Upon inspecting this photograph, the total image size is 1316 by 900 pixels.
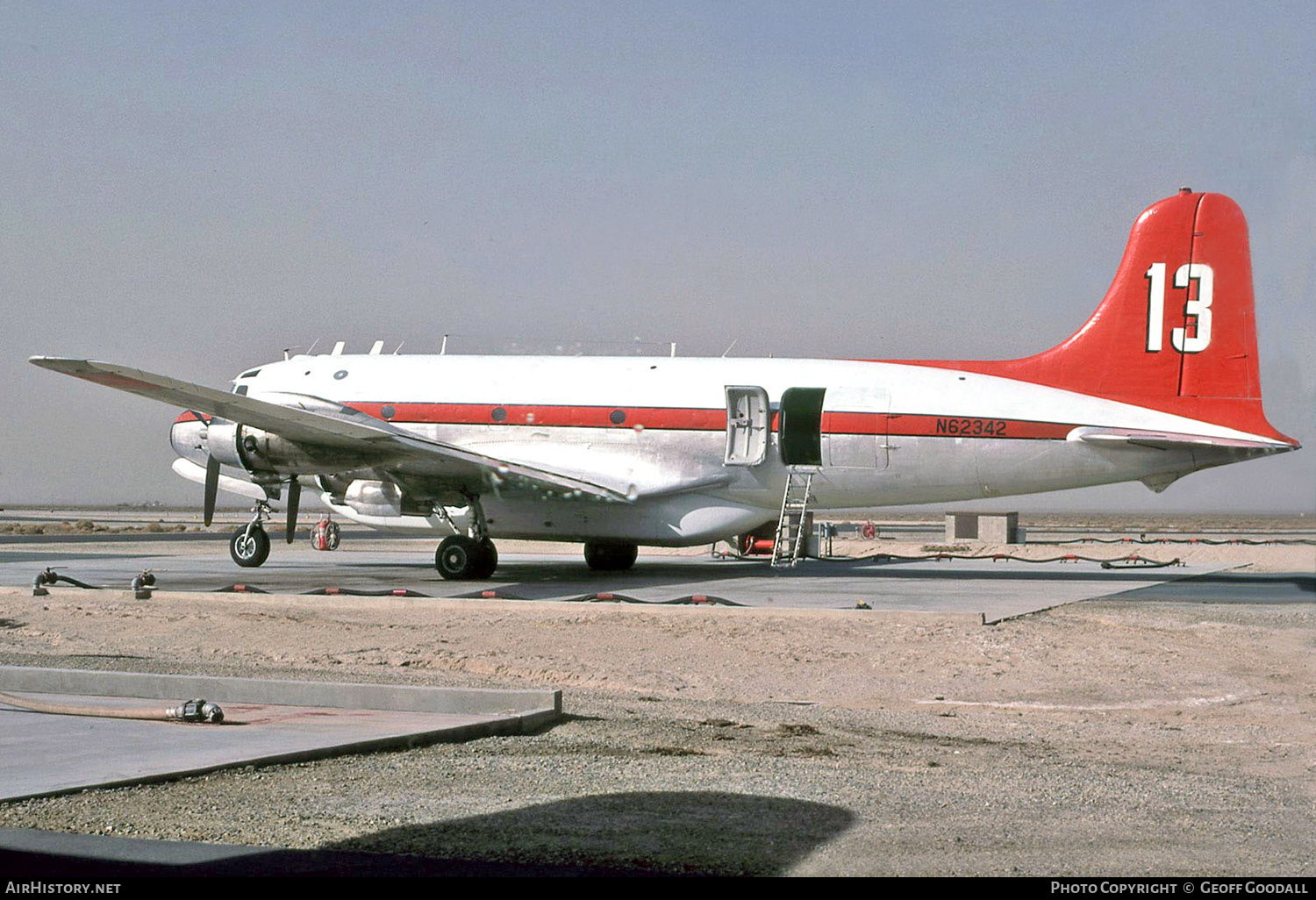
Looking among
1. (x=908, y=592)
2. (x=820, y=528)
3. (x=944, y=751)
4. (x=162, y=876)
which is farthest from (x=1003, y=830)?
(x=820, y=528)

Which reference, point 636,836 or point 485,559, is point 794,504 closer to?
point 485,559

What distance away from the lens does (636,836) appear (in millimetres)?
6352

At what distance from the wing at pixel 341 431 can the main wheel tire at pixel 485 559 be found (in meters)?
1.11

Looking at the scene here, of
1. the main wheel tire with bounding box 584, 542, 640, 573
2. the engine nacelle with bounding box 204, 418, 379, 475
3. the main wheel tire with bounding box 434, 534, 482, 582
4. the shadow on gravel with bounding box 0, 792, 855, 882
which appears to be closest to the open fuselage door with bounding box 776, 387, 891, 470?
the main wheel tire with bounding box 584, 542, 640, 573

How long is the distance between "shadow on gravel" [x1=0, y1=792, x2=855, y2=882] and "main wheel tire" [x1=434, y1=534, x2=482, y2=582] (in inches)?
664

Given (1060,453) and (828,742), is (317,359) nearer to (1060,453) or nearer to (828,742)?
(1060,453)

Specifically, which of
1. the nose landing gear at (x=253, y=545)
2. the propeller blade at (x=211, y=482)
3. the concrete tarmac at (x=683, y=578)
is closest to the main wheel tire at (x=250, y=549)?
the nose landing gear at (x=253, y=545)

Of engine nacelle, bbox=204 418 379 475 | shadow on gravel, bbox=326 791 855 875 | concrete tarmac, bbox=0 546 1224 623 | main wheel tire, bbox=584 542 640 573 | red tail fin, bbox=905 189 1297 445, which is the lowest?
shadow on gravel, bbox=326 791 855 875

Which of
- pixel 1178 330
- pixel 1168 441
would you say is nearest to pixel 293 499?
pixel 1168 441

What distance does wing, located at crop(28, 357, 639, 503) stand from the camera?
775 inches

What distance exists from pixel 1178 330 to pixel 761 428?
7.55m

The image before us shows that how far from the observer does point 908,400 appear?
22.9 metres

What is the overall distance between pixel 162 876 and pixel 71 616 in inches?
577

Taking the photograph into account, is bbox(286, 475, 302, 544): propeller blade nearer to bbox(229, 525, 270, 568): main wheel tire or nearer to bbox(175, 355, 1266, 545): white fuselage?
bbox(175, 355, 1266, 545): white fuselage
